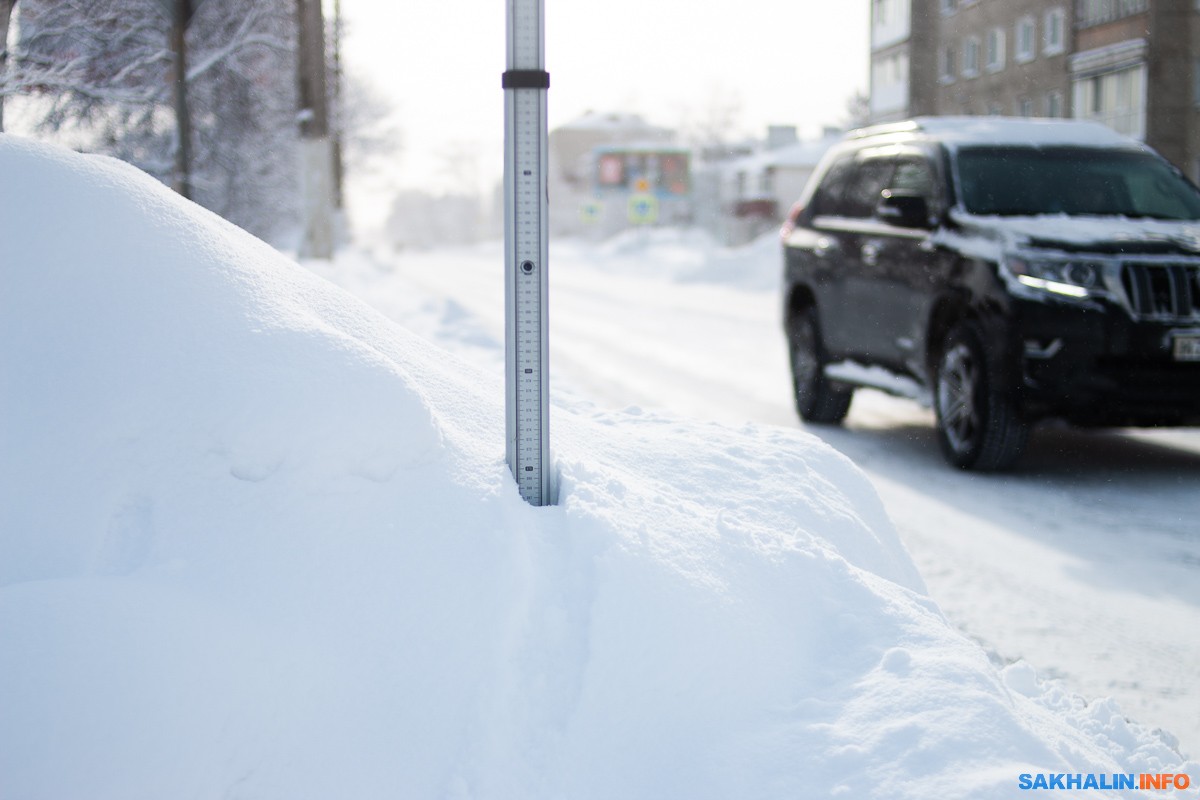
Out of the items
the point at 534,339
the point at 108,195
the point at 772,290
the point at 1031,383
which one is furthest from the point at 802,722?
the point at 772,290

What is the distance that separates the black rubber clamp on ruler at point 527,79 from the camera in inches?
132

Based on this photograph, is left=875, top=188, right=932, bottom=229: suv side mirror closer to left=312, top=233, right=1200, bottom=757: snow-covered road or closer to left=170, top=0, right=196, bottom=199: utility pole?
left=312, top=233, right=1200, bottom=757: snow-covered road

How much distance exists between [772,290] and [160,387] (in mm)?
26464

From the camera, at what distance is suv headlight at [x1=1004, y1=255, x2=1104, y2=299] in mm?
6262

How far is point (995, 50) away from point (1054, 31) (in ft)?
10.9

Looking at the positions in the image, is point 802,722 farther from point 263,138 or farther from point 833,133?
point 833,133

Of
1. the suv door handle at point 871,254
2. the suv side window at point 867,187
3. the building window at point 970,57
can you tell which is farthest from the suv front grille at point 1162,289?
the building window at point 970,57

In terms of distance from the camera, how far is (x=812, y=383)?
28.4ft

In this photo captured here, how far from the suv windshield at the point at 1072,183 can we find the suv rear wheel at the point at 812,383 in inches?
69.1

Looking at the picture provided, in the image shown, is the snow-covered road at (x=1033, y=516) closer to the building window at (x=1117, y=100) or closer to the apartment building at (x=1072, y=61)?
the apartment building at (x=1072, y=61)

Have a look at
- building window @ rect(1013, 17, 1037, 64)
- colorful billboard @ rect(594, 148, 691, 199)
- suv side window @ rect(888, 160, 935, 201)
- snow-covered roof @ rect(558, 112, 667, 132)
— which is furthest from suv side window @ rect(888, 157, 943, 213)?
snow-covered roof @ rect(558, 112, 667, 132)

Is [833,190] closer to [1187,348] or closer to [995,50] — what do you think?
[1187,348]

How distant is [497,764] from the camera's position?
2430mm

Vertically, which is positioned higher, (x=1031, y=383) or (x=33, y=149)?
(x=33, y=149)
